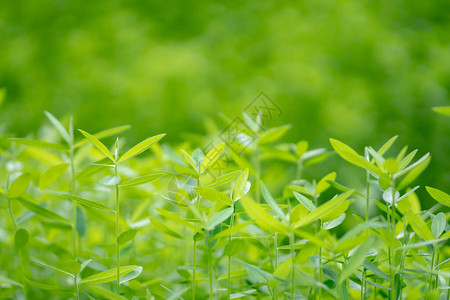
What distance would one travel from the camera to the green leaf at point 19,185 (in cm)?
42

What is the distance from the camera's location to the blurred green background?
2.04 meters

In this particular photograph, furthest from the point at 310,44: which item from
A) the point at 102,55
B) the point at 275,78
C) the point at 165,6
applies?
the point at 102,55

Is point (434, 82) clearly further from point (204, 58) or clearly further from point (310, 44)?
point (204, 58)

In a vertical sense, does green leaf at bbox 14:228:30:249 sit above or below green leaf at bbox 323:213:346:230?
below

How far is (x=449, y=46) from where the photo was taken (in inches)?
81.2

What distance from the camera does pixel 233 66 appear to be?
7.68ft

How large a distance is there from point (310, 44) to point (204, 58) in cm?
56

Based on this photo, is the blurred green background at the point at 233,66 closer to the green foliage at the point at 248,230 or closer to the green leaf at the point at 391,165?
the green foliage at the point at 248,230

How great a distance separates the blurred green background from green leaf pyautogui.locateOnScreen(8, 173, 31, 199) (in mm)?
1455

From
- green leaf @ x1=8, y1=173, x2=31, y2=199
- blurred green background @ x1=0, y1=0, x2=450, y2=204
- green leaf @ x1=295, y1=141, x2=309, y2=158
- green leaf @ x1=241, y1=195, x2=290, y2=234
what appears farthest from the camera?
blurred green background @ x1=0, y1=0, x2=450, y2=204

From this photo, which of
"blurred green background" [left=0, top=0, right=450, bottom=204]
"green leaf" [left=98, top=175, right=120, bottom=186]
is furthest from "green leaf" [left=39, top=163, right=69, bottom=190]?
"blurred green background" [left=0, top=0, right=450, bottom=204]

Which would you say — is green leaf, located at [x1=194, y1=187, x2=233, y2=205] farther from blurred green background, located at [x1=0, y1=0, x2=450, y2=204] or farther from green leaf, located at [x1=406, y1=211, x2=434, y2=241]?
blurred green background, located at [x1=0, y1=0, x2=450, y2=204]

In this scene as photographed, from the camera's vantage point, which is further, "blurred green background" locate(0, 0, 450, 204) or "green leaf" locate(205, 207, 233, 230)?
"blurred green background" locate(0, 0, 450, 204)

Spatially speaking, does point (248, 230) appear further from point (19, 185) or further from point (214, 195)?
point (19, 185)
